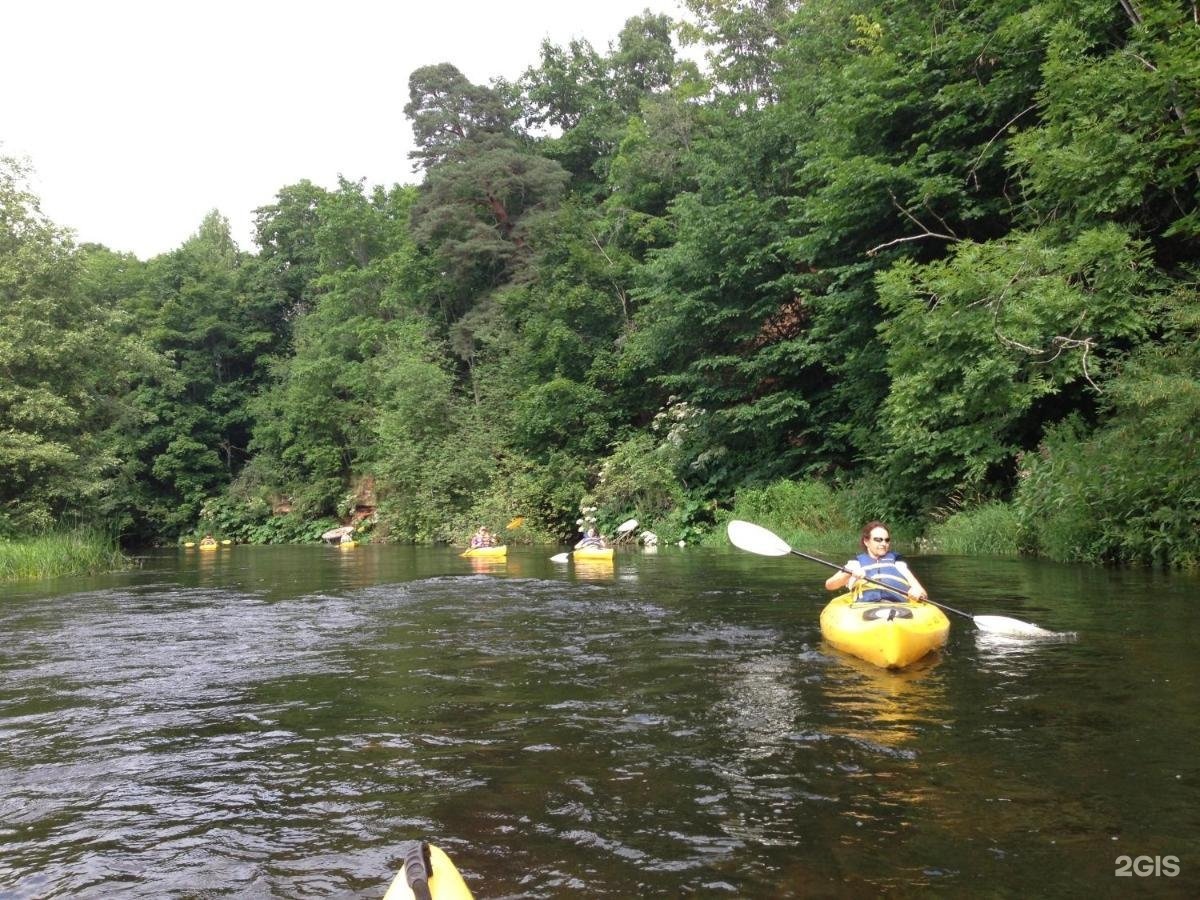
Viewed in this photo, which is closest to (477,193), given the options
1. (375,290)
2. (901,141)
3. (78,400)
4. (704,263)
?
(375,290)

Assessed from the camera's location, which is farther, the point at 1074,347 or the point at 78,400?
the point at 78,400

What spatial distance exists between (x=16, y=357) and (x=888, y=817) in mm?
20257

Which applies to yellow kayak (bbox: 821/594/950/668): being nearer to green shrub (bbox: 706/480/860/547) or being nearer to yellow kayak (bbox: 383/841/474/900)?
Answer: yellow kayak (bbox: 383/841/474/900)

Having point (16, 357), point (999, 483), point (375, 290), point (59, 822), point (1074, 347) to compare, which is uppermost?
point (375, 290)

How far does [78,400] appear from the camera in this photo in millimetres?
20219

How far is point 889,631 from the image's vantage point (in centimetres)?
573

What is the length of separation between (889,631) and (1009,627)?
163 cm

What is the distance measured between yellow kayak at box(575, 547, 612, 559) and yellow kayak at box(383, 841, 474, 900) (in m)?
14.2

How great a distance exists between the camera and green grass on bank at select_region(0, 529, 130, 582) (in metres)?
15.4

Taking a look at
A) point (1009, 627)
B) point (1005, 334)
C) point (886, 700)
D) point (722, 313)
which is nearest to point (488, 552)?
point (722, 313)

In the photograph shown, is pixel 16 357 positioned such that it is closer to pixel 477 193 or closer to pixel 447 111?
pixel 477 193

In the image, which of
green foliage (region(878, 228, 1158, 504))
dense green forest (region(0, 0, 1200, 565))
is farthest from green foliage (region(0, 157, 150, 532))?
green foliage (region(878, 228, 1158, 504))

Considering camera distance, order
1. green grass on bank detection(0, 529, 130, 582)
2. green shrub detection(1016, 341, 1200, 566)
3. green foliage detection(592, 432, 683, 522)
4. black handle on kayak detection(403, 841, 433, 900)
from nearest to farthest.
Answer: black handle on kayak detection(403, 841, 433, 900) < green shrub detection(1016, 341, 1200, 566) < green grass on bank detection(0, 529, 130, 582) < green foliage detection(592, 432, 683, 522)

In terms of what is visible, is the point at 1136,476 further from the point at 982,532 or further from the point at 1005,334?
the point at 982,532
